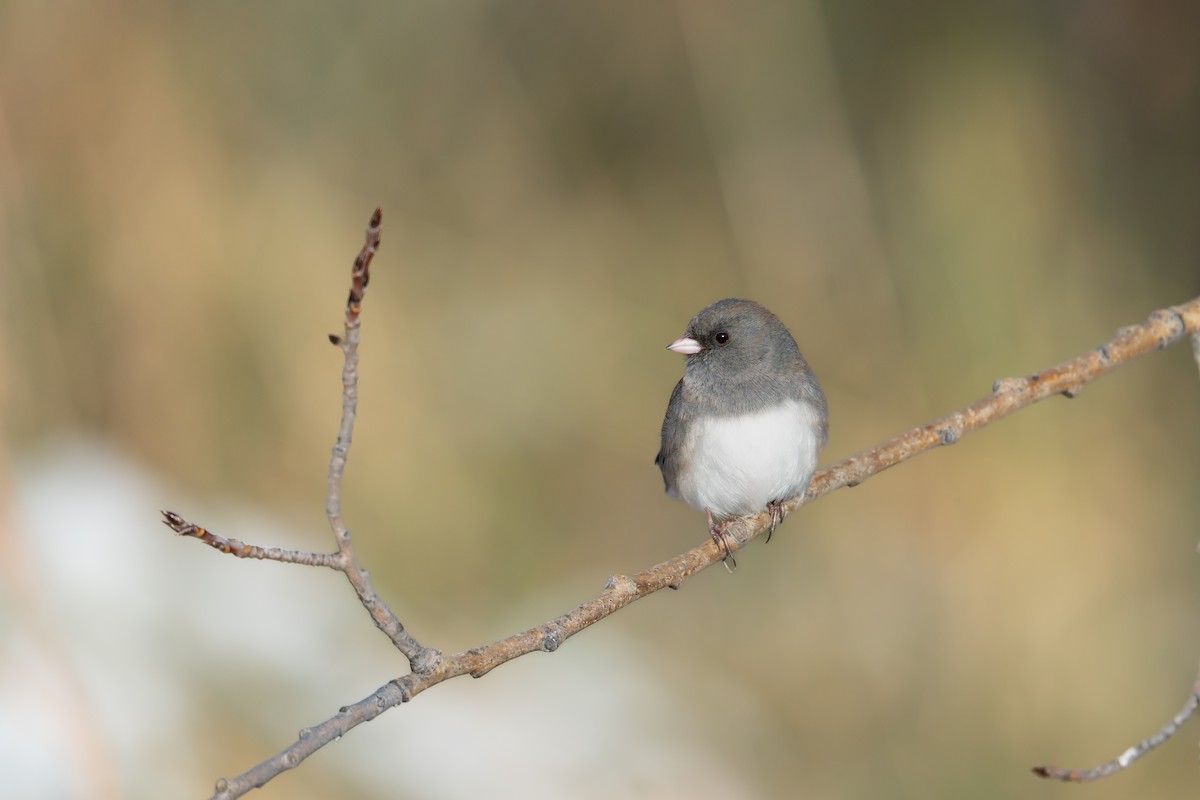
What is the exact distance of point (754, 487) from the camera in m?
1.73

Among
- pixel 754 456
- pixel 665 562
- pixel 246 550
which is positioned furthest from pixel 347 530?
pixel 754 456

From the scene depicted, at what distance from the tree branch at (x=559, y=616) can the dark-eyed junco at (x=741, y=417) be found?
6cm

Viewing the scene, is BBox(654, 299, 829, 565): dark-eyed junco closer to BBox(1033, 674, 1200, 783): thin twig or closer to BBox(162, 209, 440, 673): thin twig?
BBox(1033, 674, 1200, 783): thin twig

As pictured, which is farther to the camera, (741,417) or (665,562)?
(741,417)

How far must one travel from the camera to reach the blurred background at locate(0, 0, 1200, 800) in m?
2.86

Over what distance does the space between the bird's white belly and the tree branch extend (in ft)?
0.14

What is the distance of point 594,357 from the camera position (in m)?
3.24

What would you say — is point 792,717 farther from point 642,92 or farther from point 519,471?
point 642,92

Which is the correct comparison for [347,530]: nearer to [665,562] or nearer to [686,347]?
[665,562]

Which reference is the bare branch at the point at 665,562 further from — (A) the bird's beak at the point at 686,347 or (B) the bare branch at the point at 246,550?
(A) the bird's beak at the point at 686,347

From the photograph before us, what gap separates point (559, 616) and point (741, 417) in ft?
1.74

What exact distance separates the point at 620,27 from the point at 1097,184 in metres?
1.46

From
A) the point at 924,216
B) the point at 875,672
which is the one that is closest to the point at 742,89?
the point at 924,216

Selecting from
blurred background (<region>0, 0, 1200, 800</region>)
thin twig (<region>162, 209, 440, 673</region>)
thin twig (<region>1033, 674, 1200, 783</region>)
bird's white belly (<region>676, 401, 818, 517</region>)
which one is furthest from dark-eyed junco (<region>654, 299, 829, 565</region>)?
blurred background (<region>0, 0, 1200, 800</region>)
